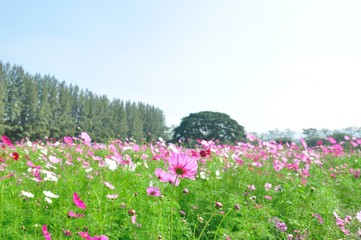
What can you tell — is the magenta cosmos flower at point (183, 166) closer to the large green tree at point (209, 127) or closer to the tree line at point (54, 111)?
the tree line at point (54, 111)

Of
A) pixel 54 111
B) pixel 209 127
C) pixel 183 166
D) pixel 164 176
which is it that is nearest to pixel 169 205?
pixel 164 176

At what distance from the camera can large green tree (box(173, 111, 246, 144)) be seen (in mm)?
36562

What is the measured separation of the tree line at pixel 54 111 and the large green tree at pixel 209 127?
4969mm

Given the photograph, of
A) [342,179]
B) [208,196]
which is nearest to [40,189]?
[208,196]

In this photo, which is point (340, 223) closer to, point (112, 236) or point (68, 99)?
point (112, 236)

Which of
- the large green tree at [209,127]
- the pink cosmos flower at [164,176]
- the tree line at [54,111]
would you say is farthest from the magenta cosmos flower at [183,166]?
the large green tree at [209,127]

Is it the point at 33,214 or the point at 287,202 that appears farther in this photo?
the point at 287,202

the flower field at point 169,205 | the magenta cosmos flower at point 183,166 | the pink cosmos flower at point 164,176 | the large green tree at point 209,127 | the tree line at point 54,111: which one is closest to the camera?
the magenta cosmos flower at point 183,166

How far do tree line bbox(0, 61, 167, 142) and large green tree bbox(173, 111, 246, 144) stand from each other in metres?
4.97

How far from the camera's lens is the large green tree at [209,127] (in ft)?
120

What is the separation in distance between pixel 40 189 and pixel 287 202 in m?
2.37

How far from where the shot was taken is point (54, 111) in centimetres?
3891

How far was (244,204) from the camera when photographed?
3385 mm

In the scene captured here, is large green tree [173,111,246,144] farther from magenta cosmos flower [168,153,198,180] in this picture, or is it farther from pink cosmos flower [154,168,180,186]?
magenta cosmos flower [168,153,198,180]
